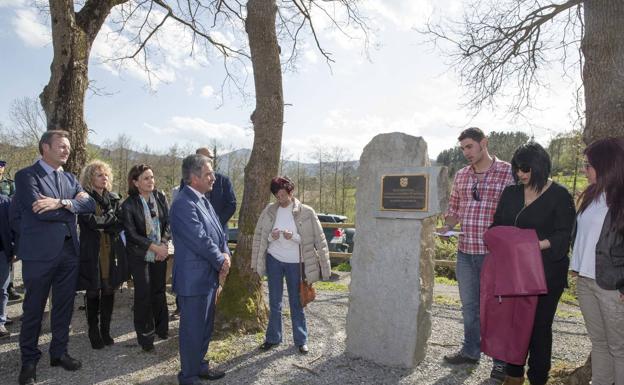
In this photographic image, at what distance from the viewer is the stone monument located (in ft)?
12.9

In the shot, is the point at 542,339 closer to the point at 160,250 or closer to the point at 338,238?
the point at 160,250

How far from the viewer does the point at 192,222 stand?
3395mm

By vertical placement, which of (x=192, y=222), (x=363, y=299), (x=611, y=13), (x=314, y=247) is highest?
(x=611, y=13)

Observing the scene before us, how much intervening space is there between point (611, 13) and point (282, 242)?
11.9 feet

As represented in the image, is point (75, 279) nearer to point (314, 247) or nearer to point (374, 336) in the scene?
point (314, 247)

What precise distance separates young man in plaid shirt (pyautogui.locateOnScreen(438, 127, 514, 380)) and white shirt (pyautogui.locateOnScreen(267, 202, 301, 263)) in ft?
4.86

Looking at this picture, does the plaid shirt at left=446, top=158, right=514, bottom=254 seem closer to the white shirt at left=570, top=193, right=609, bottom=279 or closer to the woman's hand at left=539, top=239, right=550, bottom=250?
the woman's hand at left=539, top=239, right=550, bottom=250

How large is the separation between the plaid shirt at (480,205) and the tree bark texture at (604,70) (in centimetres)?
75

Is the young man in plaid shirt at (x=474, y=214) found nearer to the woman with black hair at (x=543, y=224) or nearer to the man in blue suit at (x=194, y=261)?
the woman with black hair at (x=543, y=224)

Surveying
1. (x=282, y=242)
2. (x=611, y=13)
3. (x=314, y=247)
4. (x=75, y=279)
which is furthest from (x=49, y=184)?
(x=611, y=13)

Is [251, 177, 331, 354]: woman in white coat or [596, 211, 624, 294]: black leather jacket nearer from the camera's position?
[596, 211, 624, 294]: black leather jacket

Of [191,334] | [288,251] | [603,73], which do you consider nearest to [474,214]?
[603,73]

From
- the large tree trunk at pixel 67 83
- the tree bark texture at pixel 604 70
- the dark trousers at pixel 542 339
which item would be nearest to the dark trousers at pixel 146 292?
the large tree trunk at pixel 67 83

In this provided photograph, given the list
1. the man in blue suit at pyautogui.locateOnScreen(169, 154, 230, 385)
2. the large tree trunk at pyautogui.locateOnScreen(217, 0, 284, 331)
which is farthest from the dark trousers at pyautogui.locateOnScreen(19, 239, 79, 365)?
the large tree trunk at pyautogui.locateOnScreen(217, 0, 284, 331)
